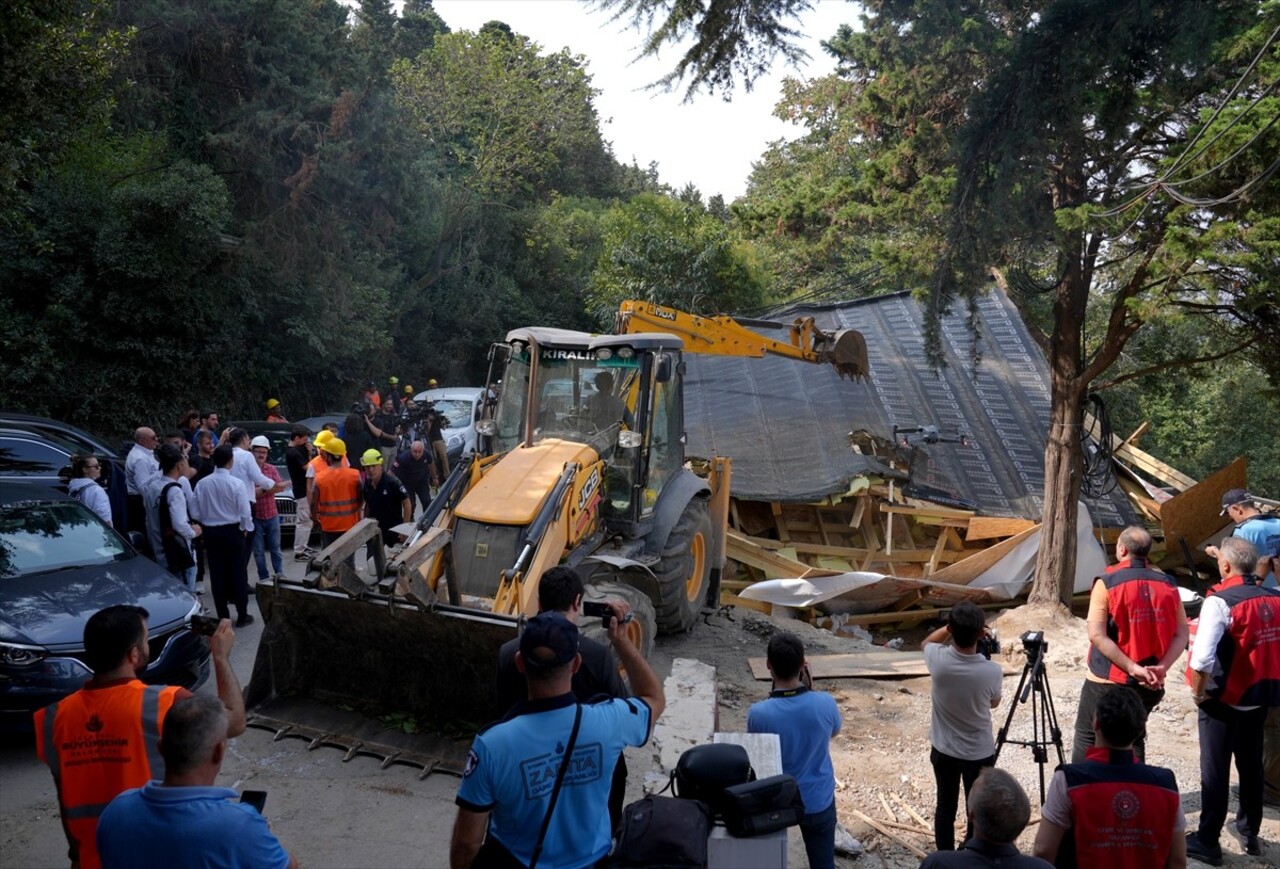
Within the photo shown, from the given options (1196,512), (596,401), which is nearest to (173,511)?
(596,401)

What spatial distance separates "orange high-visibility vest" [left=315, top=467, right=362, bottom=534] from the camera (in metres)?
10.0

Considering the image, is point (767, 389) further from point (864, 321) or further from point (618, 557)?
point (618, 557)

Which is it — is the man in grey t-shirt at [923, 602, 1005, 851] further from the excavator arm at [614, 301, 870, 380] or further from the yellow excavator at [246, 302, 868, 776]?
the excavator arm at [614, 301, 870, 380]

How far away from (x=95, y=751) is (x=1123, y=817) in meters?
3.64

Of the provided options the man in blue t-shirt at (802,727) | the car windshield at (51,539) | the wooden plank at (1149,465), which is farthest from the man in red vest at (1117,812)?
the wooden plank at (1149,465)

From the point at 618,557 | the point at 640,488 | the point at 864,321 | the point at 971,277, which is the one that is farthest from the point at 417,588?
the point at 864,321

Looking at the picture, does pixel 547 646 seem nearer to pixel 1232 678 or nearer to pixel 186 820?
pixel 186 820

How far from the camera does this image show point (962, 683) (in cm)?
494

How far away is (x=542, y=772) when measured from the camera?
3039 mm

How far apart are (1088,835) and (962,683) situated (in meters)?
1.47

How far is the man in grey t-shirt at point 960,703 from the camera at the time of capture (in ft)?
16.2

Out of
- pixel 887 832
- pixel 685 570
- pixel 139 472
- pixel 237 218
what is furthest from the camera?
pixel 237 218

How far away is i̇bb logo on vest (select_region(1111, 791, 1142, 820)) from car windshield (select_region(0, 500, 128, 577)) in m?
7.10

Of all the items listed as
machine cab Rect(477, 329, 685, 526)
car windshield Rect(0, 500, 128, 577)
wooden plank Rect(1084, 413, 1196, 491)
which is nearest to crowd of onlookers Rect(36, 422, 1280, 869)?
machine cab Rect(477, 329, 685, 526)
